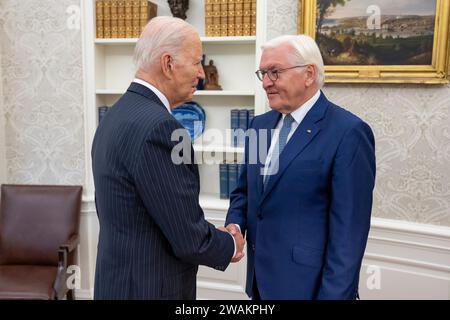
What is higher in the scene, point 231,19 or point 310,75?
point 231,19

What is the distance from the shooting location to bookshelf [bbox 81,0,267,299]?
9.86 feet

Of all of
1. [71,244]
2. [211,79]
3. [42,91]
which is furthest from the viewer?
[42,91]

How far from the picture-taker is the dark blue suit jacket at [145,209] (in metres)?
1.28

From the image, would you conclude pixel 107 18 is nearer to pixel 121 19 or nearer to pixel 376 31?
pixel 121 19

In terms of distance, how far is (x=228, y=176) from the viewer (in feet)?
10.0

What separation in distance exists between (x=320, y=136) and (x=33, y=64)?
2.36 m

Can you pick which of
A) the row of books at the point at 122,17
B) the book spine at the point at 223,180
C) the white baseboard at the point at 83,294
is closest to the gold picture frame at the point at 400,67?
the book spine at the point at 223,180

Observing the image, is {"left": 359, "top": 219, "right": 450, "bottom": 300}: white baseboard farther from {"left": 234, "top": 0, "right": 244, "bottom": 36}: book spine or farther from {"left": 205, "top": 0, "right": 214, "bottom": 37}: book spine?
{"left": 205, "top": 0, "right": 214, "bottom": 37}: book spine

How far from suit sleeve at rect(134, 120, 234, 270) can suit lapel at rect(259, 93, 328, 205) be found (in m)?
0.34

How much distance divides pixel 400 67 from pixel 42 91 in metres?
2.37

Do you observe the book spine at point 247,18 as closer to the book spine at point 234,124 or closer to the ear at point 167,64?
the book spine at point 234,124

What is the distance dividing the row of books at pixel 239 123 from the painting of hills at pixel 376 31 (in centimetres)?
62

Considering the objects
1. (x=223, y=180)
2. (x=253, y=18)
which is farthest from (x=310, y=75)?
(x=223, y=180)

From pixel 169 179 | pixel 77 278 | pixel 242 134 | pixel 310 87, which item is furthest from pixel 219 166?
pixel 169 179
